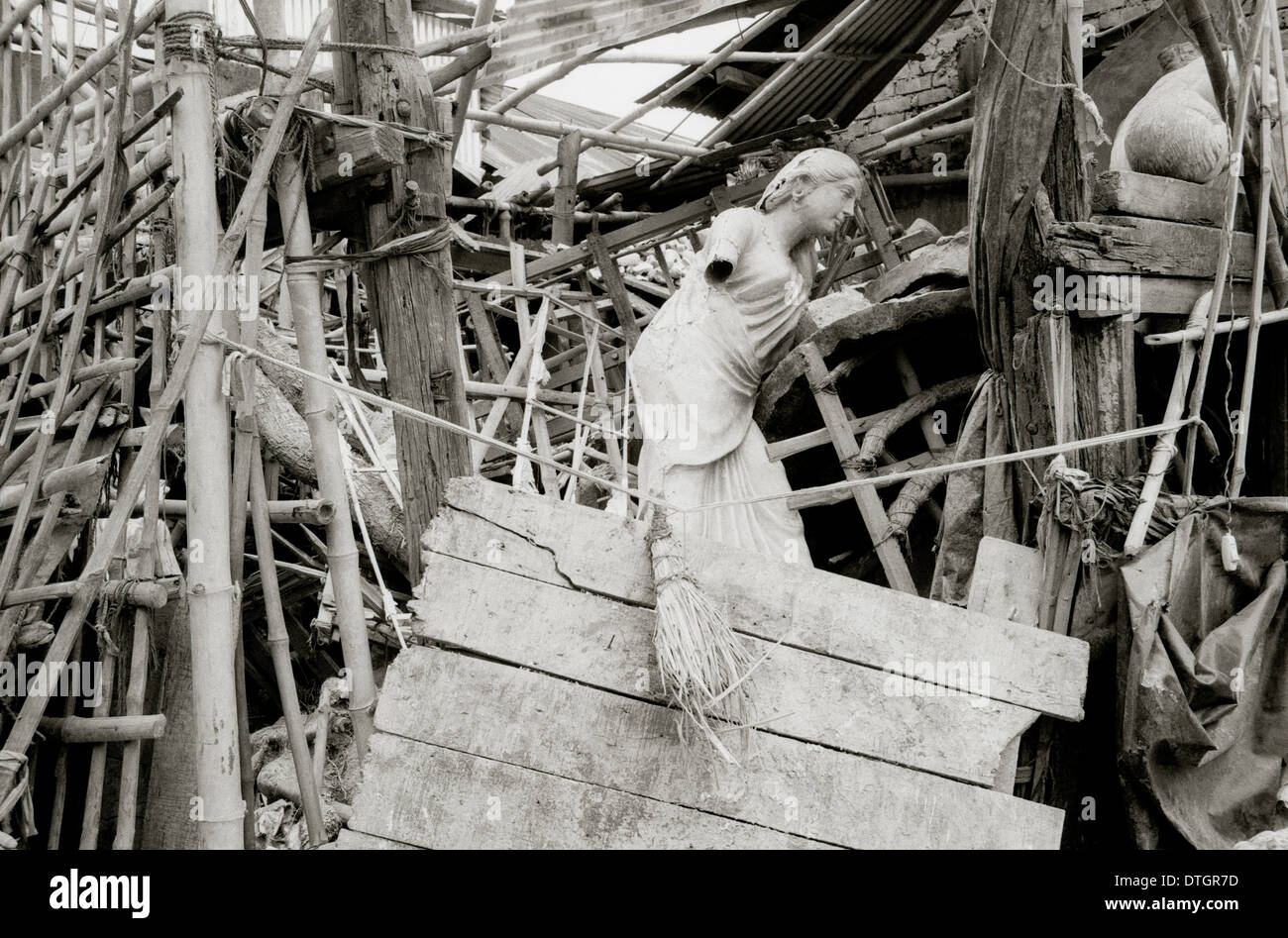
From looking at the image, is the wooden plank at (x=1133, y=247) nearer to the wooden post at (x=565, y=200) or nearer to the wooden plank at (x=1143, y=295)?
the wooden plank at (x=1143, y=295)

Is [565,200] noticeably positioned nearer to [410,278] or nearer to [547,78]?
[547,78]

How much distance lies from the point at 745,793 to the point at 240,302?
259cm

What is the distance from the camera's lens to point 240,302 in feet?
15.6

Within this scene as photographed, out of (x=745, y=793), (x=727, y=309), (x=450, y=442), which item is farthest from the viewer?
(x=727, y=309)

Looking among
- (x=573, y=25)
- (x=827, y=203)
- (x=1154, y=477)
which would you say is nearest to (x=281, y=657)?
(x=827, y=203)

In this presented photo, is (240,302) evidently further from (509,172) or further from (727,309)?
(509,172)

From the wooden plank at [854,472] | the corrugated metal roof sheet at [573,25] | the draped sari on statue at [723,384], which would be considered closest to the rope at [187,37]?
the corrugated metal roof sheet at [573,25]

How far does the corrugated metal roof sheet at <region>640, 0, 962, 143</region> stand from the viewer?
8898 millimetres

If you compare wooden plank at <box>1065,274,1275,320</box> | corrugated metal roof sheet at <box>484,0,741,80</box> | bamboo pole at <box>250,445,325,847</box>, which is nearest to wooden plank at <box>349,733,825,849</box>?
bamboo pole at <box>250,445,325,847</box>

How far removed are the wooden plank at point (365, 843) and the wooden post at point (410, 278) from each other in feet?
5.00

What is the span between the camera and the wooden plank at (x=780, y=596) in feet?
12.1

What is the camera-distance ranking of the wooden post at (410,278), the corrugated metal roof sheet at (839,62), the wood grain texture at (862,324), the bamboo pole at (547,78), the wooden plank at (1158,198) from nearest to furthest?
1. the wooden post at (410,278)
2. the wooden plank at (1158,198)
3. the wood grain texture at (862,324)
4. the bamboo pole at (547,78)
5. the corrugated metal roof sheet at (839,62)
